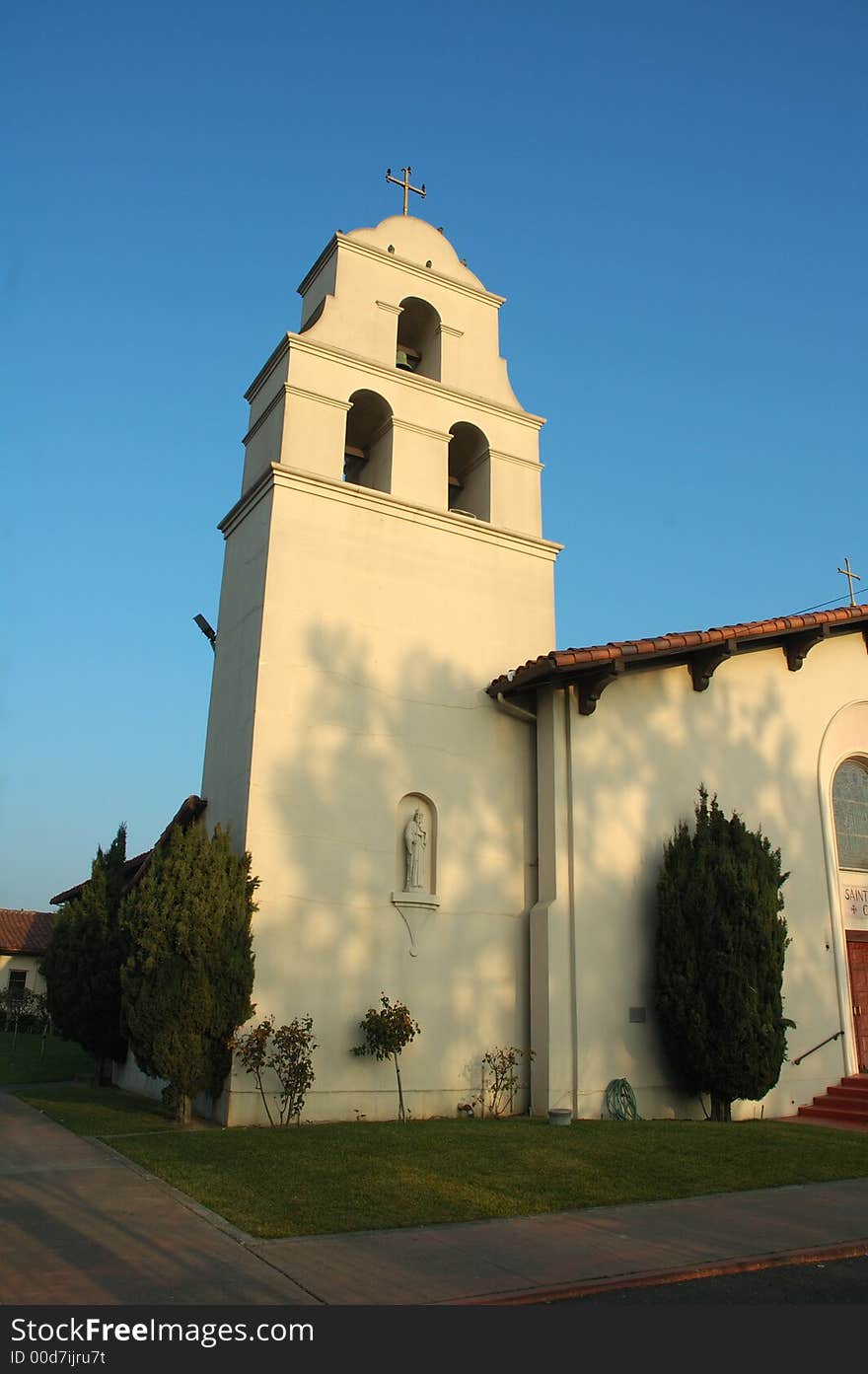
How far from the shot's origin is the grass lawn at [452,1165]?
7.95m

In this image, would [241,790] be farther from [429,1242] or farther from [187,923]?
[429,1242]

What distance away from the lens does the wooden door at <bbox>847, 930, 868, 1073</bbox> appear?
16.6 metres

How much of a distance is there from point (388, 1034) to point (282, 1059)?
1.40 metres

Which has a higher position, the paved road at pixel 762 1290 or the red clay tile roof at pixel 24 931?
the red clay tile roof at pixel 24 931

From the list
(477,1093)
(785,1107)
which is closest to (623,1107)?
(477,1093)

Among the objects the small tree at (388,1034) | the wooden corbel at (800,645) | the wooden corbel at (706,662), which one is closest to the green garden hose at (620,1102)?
the small tree at (388,1034)

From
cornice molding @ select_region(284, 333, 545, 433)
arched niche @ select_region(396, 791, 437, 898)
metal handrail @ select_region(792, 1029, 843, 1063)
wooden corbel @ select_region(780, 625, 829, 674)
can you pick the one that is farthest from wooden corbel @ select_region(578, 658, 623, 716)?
metal handrail @ select_region(792, 1029, 843, 1063)

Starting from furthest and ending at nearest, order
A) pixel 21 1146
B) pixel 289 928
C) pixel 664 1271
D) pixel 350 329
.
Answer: pixel 350 329
pixel 289 928
pixel 21 1146
pixel 664 1271

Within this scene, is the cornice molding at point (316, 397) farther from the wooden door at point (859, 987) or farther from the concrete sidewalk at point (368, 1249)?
the wooden door at point (859, 987)

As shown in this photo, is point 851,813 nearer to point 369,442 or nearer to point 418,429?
point 418,429

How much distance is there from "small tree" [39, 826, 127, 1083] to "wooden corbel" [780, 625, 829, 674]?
488 inches

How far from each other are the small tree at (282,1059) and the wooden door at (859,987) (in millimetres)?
9413

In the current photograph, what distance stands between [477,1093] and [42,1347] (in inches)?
383

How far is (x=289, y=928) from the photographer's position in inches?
522
